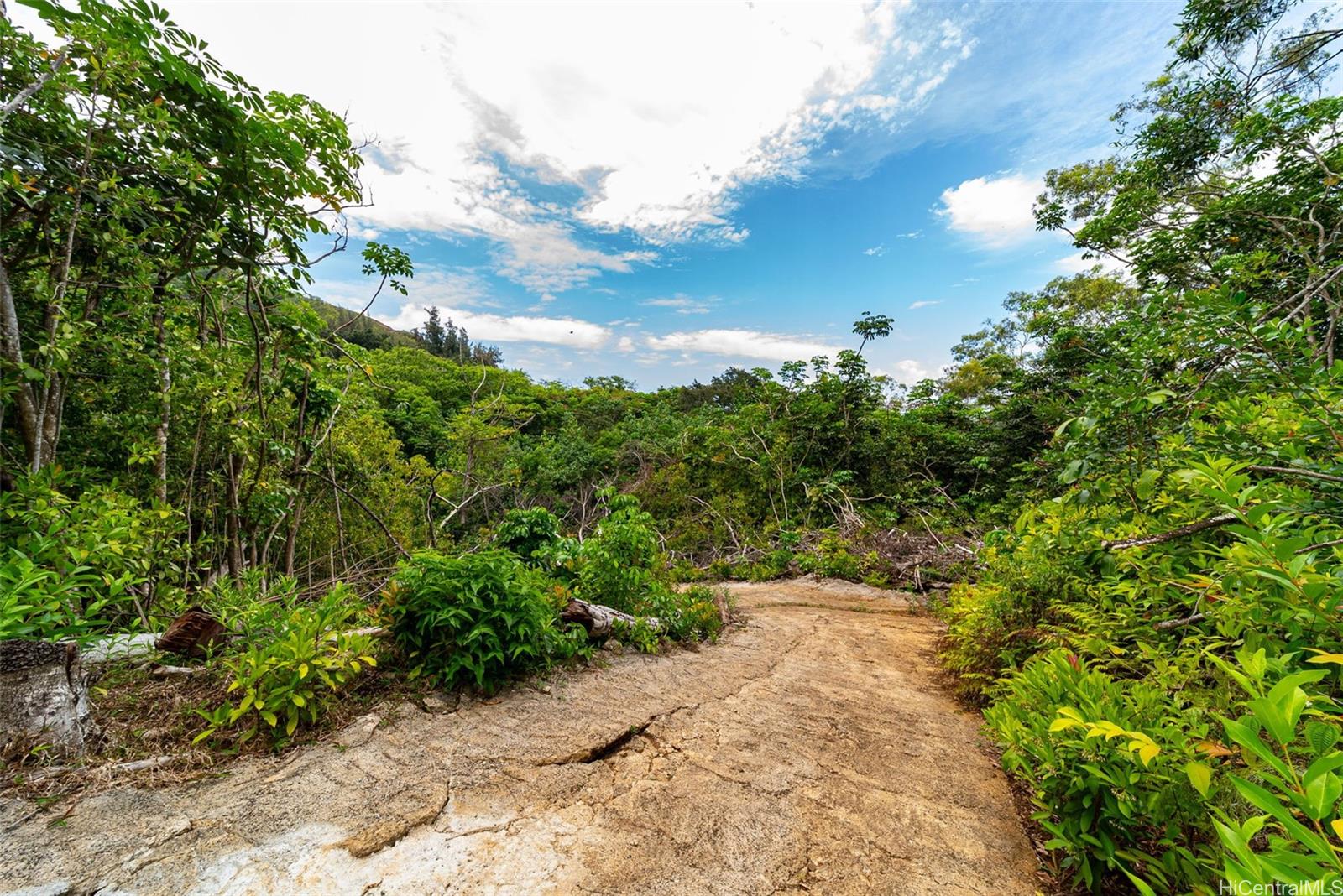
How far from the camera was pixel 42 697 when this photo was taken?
191cm

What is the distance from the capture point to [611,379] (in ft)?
98.5

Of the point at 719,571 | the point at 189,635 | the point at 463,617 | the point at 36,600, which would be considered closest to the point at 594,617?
the point at 463,617

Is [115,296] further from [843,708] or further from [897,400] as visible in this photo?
[897,400]

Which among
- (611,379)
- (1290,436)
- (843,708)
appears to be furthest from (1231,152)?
(611,379)

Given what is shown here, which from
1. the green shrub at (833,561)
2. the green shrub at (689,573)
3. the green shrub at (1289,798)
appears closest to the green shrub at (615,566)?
the green shrub at (1289,798)

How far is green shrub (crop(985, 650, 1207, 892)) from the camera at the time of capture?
1.47 metres

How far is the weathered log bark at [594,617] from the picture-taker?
12.2 feet

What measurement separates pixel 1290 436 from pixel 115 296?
644 centimetres

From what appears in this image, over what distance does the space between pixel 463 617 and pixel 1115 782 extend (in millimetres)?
2963

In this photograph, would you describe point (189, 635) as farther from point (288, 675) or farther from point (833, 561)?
point (833, 561)

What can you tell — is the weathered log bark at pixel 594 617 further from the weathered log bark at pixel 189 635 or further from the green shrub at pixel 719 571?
the green shrub at pixel 719 571

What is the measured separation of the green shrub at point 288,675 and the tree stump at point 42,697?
15.2 inches

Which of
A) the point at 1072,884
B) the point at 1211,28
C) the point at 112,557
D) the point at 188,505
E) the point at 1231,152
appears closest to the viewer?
the point at 1072,884

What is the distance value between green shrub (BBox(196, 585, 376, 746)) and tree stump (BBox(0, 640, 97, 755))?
0.39 metres
